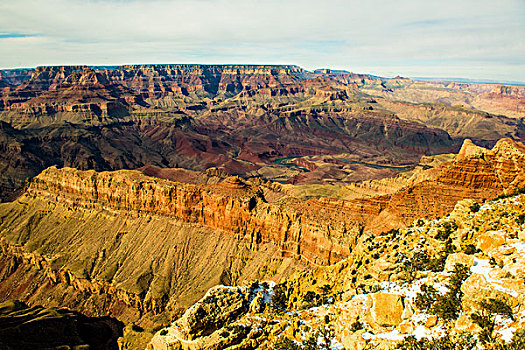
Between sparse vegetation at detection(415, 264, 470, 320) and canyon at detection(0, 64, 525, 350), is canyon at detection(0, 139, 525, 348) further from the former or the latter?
sparse vegetation at detection(415, 264, 470, 320)

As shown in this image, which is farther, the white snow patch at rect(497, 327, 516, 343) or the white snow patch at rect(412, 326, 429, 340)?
the white snow patch at rect(412, 326, 429, 340)

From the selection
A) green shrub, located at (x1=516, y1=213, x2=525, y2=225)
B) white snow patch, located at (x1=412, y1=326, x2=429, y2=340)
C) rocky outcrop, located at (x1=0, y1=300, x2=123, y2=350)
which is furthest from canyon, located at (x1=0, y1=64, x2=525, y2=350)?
white snow patch, located at (x1=412, y1=326, x2=429, y2=340)

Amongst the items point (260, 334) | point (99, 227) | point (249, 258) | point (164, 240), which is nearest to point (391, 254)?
point (260, 334)

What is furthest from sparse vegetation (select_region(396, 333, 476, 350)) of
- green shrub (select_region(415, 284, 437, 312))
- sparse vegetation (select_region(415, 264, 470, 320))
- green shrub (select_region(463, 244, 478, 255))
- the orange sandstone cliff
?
the orange sandstone cliff

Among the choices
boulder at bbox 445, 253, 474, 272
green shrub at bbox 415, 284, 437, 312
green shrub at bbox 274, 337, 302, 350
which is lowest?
green shrub at bbox 274, 337, 302, 350

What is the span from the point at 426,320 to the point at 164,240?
63.1 metres

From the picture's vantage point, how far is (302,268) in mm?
63562

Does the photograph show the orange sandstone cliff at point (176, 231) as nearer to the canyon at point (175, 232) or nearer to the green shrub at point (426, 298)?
the canyon at point (175, 232)

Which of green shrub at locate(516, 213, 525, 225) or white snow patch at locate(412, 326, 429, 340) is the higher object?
green shrub at locate(516, 213, 525, 225)

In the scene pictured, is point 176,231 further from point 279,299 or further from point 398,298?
point 398,298

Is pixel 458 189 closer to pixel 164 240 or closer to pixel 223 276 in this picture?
pixel 223 276

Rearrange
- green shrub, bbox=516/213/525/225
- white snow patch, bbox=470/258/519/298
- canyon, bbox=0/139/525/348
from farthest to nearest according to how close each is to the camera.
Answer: canyon, bbox=0/139/525/348, green shrub, bbox=516/213/525/225, white snow patch, bbox=470/258/519/298

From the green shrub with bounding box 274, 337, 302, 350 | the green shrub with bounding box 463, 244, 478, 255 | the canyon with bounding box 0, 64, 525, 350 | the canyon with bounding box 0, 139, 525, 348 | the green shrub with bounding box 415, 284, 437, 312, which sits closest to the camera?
the green shrub with bounding box 415, 284, 437, 312

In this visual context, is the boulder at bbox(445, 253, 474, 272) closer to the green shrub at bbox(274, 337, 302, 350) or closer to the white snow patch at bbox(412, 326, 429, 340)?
the white snow patch at bbox(412, 326, 429, 340)
